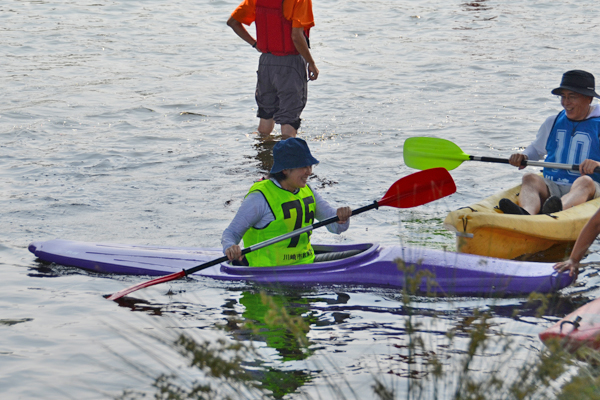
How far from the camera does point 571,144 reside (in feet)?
17.1

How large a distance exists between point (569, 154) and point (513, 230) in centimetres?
94

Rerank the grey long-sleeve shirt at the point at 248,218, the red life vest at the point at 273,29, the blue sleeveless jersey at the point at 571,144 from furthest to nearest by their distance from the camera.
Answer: the red life vest at the point at 273,29 → the blue sleeveless jersey at the point at 571,144 → the grey long-sleeve shirt at the point at 248,218

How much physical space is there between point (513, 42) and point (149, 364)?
11605 millimetres

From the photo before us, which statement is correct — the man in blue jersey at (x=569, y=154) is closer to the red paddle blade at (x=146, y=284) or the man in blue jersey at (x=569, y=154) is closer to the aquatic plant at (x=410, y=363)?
the aquatic plant at (x=410, y=363)

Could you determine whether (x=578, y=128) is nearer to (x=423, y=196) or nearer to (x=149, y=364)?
(x=423, y=196)

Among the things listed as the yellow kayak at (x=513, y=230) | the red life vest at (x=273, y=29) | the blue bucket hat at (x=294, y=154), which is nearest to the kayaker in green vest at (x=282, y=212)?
the blue bucket hat at (x=294, y=154)

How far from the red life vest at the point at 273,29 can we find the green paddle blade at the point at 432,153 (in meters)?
1.85

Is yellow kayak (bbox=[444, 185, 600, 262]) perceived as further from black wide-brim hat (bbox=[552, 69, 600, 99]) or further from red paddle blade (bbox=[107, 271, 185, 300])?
red paddle blade (bbox=[107, 271, 185, 300])

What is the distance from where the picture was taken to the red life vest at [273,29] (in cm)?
661

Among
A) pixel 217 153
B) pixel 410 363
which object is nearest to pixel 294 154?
pixel 410 363

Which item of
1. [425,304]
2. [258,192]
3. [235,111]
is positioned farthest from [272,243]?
[235,111]

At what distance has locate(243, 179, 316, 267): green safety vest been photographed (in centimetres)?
432

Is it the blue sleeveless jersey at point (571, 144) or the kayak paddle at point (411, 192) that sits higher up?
the blue sleeveless jersey at point (571, 144)

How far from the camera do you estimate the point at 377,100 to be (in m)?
10.1
